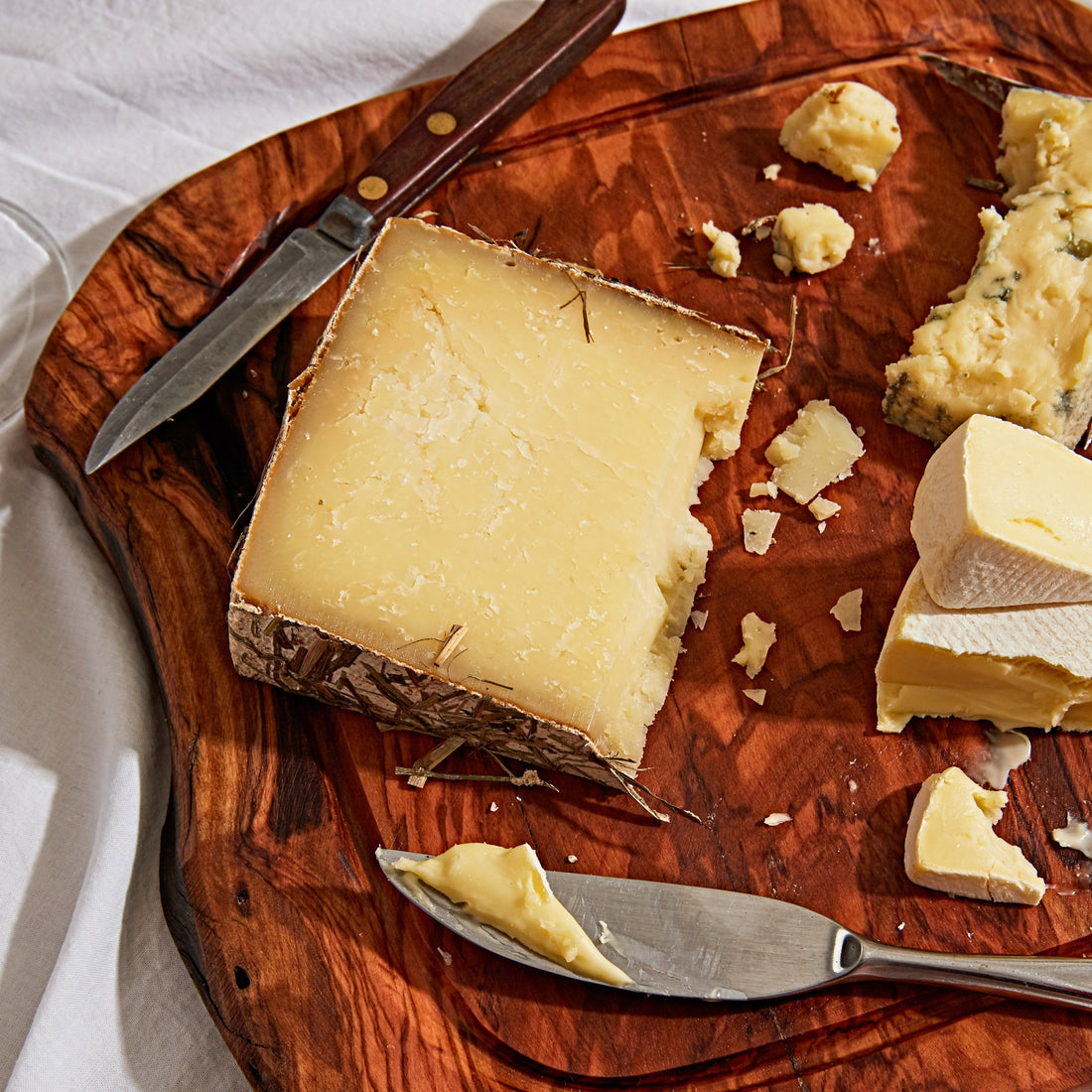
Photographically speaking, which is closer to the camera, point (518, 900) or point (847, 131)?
point (518, 900)

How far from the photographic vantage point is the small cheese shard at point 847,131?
91.4 inches

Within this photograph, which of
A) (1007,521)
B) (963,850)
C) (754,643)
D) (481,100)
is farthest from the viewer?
(481,100)

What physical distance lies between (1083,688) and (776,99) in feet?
4.61

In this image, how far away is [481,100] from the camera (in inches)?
90.7

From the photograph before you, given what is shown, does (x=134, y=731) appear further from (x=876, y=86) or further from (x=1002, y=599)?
(x=876, y=86)

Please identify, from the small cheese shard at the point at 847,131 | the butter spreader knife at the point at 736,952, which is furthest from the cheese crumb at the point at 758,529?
the small cheese shard at the point at 847,131

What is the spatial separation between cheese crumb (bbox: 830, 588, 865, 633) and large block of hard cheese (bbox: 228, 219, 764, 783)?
10.7 inches

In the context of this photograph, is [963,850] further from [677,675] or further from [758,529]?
[758,529]

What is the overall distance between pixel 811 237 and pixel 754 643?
837 millimetres

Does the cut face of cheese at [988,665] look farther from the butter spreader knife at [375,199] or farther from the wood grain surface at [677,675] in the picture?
the butter spreader knife at [375,199]

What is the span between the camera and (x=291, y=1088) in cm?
178

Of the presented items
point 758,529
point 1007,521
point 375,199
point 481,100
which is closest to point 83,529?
point 375,199

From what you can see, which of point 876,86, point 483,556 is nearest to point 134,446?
point 483,556

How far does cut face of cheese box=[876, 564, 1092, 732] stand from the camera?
188cm
